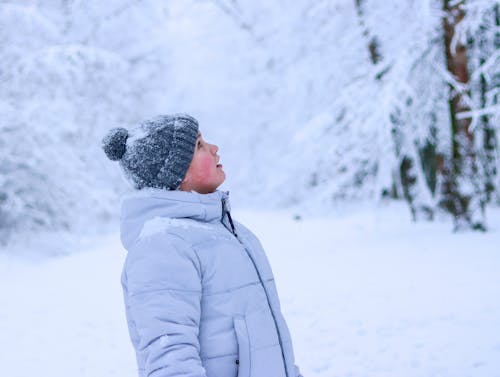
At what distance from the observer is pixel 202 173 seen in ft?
5.84

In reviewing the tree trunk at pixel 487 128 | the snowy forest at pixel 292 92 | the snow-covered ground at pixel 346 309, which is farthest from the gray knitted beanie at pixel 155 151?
the tree trunk at pixel 487 128

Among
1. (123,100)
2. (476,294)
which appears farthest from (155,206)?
(123,100)

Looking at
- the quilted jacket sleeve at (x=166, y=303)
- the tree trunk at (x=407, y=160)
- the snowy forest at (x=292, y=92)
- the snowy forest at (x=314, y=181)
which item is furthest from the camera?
the tree trunk at (x=407, y=160)

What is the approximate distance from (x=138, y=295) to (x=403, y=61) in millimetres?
8347

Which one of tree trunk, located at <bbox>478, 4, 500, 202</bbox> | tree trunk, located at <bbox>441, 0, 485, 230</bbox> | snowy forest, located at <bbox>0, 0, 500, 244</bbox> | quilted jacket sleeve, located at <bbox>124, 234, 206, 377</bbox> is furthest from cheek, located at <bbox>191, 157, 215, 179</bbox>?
tree trunk, located at <bbox>478, 4, 500, 202</bbox>

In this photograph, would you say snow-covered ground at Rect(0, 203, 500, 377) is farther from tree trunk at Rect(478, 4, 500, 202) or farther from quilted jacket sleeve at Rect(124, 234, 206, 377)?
quilted jacket sleeve at Rect(124, 234, 206, 377)

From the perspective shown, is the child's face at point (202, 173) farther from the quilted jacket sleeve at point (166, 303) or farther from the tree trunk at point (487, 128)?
the tree trunk at point (487, 128)

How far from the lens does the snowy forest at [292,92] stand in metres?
8.88

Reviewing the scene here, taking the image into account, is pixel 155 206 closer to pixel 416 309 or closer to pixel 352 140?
pixel 416 309

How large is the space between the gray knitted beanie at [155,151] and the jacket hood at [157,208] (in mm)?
51

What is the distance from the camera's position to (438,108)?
9.91 m

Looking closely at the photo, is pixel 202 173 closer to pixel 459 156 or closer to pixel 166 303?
pixel 166 303

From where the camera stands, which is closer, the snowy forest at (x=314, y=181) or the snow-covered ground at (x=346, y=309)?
the snow-covered ground at (x=346, y=309)

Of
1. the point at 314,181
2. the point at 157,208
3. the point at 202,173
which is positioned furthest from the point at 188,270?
the point at 314,181
